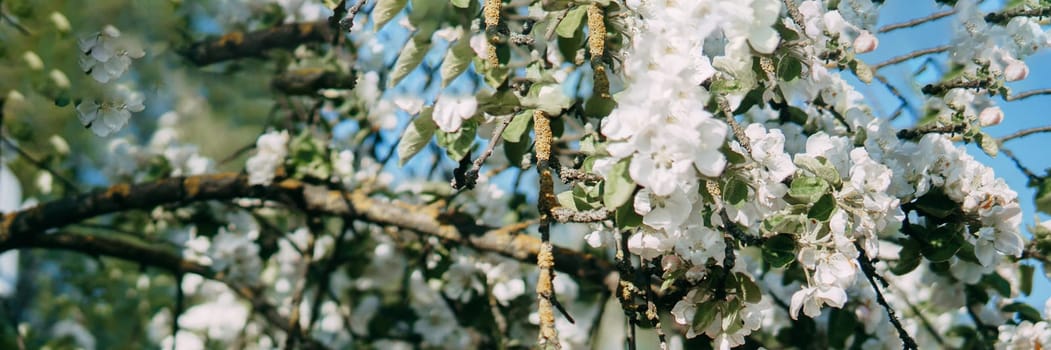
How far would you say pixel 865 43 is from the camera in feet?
4.14

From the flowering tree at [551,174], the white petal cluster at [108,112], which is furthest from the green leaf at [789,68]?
the white petal cluster at [108,112]

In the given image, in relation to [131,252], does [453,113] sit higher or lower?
higher

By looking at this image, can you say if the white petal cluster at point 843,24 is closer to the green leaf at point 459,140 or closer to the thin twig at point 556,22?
the thin twig at point 556,22

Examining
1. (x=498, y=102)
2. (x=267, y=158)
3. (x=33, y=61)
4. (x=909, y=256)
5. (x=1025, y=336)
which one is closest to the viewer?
(x=498, y=102)

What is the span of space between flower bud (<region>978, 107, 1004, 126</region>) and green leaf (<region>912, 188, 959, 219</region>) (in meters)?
0.15

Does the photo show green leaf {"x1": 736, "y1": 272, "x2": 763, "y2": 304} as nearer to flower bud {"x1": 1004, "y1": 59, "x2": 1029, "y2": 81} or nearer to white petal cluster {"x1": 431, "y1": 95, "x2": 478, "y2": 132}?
white petal cluster {"x1": 431, "y1": 95, "x2": 478, "y2": 132}

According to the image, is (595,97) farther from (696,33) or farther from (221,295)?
(221,295)

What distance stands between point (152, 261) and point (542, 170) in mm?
1320

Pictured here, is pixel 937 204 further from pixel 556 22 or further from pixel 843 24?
pixel 556 22

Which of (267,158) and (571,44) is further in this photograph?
(267,158)

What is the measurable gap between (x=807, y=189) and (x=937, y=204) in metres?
0.34

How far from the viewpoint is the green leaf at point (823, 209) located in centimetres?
100

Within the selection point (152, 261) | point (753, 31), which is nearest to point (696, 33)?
point (753, 31)

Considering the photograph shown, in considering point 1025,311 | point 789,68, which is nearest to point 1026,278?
point 1025,311
